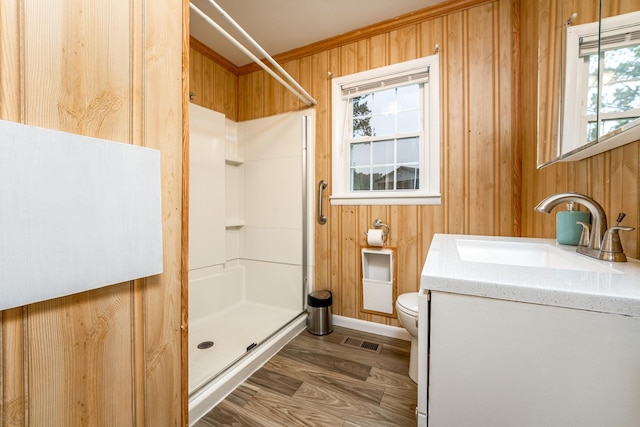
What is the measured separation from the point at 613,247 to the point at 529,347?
1.87 ft


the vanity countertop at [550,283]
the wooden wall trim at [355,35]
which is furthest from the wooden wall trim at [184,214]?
the wooden wall trim at [355,35]

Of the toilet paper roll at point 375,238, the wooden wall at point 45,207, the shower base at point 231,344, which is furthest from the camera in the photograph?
the toilet paper roll at point 375,238

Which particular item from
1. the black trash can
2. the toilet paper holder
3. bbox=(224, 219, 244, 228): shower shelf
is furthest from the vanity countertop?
bbox=(224, 219, 244, 228): shower shelf

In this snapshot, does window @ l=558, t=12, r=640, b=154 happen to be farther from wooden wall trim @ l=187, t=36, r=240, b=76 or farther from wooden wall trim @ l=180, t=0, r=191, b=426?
wooden wall trim @ l=187, t=36, r=240, b=76

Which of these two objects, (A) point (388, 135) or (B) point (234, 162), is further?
(B) point (234, 162)

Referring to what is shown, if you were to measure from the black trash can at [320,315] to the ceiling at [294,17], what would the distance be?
217 centimetres

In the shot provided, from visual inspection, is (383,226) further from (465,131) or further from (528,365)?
(528,365)

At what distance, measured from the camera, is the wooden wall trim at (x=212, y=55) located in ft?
7.47

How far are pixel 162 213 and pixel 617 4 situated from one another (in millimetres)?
1677

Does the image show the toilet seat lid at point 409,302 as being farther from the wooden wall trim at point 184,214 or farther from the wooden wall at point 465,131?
the wooden wall trim at point 184,214

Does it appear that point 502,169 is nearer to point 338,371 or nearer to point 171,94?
point 338,371

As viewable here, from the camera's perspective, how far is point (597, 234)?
908 millimetres

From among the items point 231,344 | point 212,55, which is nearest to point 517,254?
point 231,344

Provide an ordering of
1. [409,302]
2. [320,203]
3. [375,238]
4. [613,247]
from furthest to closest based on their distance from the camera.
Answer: [320,203] → [375,238] → [409,302] → [613,247]
